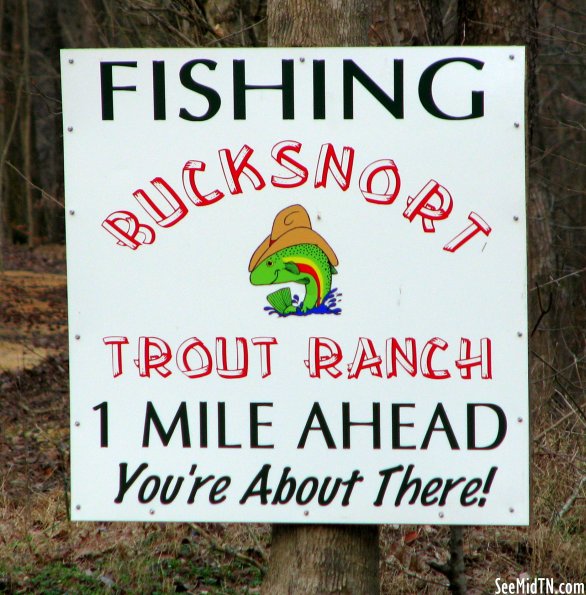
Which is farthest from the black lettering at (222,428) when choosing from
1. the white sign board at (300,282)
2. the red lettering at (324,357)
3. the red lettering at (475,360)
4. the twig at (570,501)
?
the twig at (570,501)

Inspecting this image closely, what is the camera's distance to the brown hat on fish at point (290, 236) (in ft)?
10.0

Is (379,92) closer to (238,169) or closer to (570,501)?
(238,169)

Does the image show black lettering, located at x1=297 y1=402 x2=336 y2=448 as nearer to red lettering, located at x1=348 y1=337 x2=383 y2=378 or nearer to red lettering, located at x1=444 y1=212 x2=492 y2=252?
red lettering, located at x1=348 y1=337 x2=383 y2=378

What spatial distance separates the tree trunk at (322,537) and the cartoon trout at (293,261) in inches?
27.5

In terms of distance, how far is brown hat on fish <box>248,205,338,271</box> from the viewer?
10.0ft

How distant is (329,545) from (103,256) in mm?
1282

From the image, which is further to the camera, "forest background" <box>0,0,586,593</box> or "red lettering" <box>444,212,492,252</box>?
"forest background" <box>0,0,586,593</box>

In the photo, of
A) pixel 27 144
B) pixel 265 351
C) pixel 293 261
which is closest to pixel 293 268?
pixel 293 261

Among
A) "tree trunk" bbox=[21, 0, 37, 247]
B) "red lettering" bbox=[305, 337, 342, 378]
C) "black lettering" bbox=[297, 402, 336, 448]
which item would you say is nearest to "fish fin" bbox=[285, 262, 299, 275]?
"red lettering" bbox=[305, 337, 342, 378]

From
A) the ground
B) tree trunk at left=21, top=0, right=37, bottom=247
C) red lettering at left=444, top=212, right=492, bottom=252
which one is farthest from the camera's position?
tree trunk at left=21, top=0, right=37, bottom=247

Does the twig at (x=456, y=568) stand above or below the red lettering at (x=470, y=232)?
below

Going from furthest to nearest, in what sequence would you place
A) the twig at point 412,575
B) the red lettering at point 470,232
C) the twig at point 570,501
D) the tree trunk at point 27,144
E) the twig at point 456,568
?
the tree trunk at point 27,144, the twig at point 570,501, the twig at point 412,575, the twig at point 456,568, the red lettering at point 470,232

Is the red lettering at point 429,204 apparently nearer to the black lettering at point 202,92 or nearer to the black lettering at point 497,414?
the black lettering at point 497,414

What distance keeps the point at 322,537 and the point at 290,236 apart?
1.07 m
